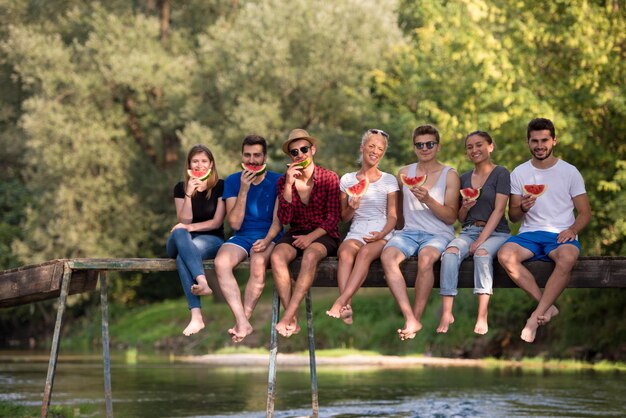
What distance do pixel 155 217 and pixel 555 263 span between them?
30.9 m

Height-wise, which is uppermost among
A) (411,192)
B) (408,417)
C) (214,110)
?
(214,110)

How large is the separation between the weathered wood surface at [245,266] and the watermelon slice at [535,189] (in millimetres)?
682

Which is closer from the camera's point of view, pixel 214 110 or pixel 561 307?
pixel 561 307

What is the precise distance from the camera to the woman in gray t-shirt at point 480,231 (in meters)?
12.1

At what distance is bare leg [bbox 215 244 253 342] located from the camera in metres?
12.5

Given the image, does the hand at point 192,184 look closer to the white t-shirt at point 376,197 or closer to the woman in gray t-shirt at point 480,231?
the white t-shirt at point 376,197

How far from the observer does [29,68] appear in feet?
136

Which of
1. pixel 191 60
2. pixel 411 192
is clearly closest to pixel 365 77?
pixel 191 60

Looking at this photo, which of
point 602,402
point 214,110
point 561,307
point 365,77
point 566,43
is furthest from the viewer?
point 214,110

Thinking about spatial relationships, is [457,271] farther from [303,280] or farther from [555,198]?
[303,280]

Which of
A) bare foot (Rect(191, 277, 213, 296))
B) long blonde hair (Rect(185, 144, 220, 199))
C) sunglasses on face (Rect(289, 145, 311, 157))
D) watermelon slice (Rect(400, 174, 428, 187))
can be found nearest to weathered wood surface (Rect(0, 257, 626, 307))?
bare foot (Rect(191, 277, 213, 296))

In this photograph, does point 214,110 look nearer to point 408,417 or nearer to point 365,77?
point 365,77

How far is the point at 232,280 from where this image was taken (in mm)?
12766

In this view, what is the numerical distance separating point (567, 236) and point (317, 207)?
2531mm
